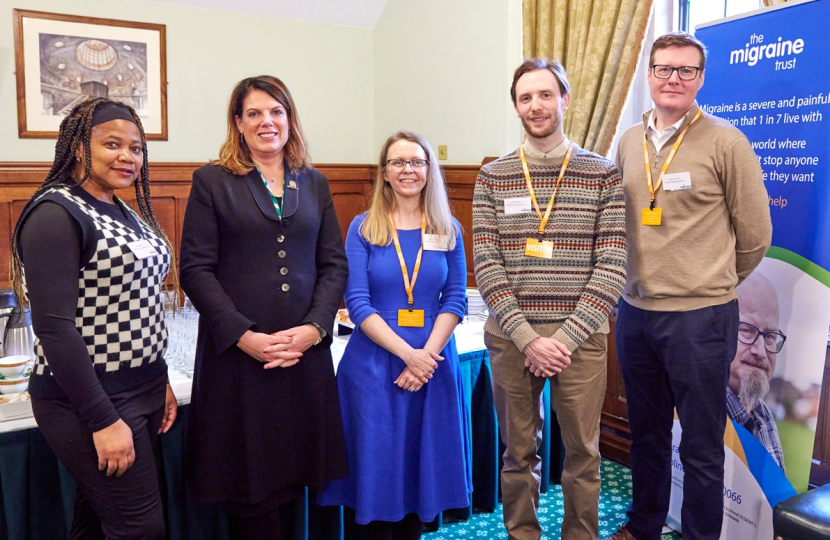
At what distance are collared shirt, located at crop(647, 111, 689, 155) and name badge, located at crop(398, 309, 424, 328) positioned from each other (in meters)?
0.92

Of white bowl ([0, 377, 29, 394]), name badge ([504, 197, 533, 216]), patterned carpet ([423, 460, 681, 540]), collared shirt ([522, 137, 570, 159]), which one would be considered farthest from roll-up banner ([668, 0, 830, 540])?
white bowl ([0, 377, 29, 394])

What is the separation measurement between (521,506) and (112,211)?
146 centimetres

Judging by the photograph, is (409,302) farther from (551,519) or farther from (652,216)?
(551,519)

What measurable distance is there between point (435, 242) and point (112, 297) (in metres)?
0.97

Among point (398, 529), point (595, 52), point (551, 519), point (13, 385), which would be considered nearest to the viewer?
point (13, 385)

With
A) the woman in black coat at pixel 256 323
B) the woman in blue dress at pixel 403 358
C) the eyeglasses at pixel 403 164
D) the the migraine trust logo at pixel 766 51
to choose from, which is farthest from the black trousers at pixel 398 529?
the the migraine trust logo at pixel 766 51

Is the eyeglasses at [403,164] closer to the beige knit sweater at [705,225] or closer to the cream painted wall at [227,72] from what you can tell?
the beige knit sweater at [705,225]

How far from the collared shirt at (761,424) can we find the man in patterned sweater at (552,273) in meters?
0.68

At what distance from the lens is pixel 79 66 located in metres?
4.59

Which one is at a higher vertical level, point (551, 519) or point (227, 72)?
point (227, 72)

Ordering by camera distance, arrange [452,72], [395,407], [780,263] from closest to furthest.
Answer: [395,407]
[780,263]
[452,72]

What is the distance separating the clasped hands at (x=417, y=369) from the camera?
81.6 inches

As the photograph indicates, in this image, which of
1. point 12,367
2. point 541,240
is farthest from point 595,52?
point 12,367

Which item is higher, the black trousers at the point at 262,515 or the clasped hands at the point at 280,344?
the clasped hands at the point at 280,344
